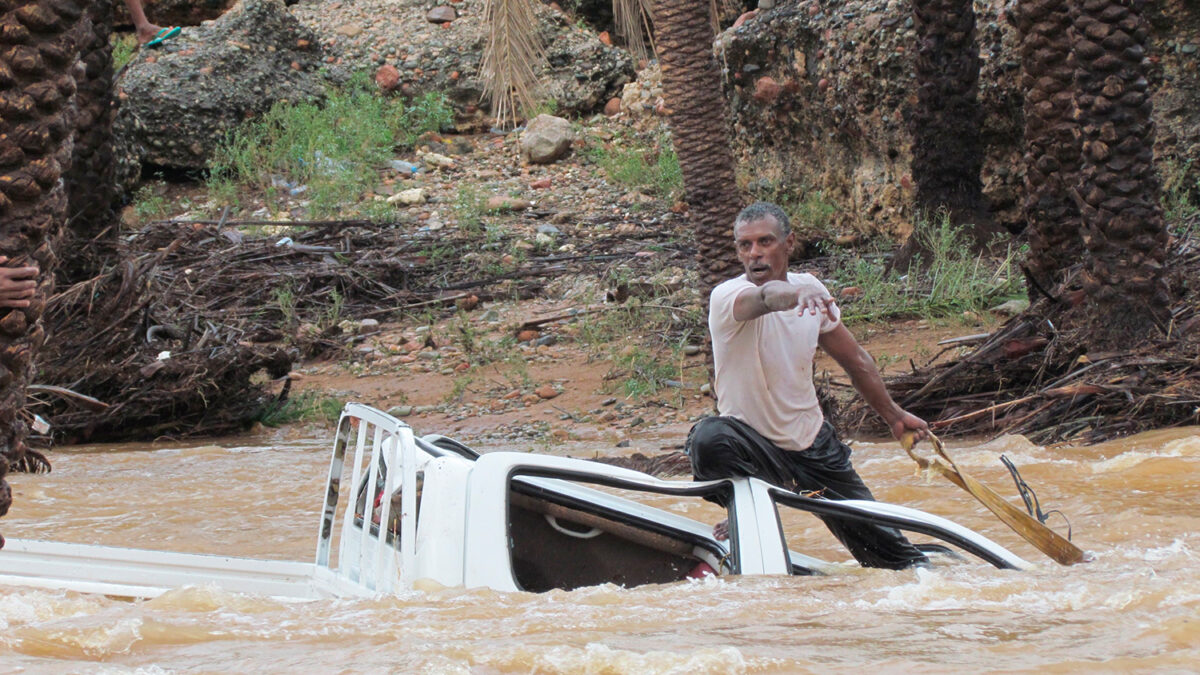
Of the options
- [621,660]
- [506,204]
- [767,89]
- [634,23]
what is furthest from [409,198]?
[621,660]

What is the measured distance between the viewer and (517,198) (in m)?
15.9

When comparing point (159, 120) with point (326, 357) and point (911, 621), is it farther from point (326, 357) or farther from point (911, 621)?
point (911, 621)

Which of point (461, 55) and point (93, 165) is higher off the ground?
point (461, 55)

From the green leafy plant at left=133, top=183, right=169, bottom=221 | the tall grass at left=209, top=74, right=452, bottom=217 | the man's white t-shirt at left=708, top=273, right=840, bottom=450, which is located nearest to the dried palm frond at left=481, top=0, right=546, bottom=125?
the tall grass at left=209, top=74, right=452, bottom=217

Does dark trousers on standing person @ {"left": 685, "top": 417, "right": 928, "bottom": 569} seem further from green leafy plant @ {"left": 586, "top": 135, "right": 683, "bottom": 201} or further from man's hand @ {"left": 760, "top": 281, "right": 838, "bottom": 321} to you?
green leafy plant @ {"left": 586, "top": 135, "right": 683, "bottom": 201}

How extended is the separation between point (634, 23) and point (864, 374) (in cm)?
1505

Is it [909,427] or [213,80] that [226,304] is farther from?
[909,427]

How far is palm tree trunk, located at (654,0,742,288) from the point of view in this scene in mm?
8383

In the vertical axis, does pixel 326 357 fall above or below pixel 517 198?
below

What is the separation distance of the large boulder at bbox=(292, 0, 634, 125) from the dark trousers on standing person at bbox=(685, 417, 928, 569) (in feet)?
45.8

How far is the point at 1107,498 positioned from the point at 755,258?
2.53 meters

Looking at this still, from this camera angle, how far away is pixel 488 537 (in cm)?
347

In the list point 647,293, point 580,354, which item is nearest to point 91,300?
point 580,354

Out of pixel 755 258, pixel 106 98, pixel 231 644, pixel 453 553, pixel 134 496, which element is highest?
pixel 106 98
